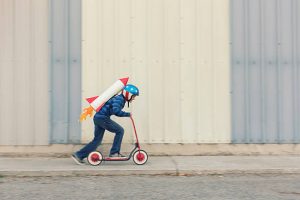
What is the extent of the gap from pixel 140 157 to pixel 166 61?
2459mm

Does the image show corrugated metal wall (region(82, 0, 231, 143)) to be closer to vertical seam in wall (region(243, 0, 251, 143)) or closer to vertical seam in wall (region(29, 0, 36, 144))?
vertical seam in wall (region(243, 0, 251, 143))

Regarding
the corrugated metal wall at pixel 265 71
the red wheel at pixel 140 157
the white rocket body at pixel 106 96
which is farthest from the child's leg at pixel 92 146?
the corrugated metal wall at pixel 265 71

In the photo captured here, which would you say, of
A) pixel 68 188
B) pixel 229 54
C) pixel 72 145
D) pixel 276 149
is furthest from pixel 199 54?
pixel 68 188

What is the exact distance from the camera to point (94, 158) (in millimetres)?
9812

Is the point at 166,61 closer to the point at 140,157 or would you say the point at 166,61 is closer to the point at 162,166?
the point at 140,157

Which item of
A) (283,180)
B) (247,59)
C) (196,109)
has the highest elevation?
(247,59)

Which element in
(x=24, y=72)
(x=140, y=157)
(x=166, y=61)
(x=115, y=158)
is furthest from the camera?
(x=166, y=61)

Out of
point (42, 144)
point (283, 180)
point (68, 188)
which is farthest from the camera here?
point (42, 144)

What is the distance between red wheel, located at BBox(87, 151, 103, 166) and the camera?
980 centimetres

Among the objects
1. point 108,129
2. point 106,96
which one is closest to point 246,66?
point 106,96

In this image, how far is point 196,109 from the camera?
11.1 meters

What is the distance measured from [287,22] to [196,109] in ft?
9.72

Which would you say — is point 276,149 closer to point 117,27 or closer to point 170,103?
point 170,103

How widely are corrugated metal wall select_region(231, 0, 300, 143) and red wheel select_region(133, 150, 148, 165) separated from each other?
244 cm
